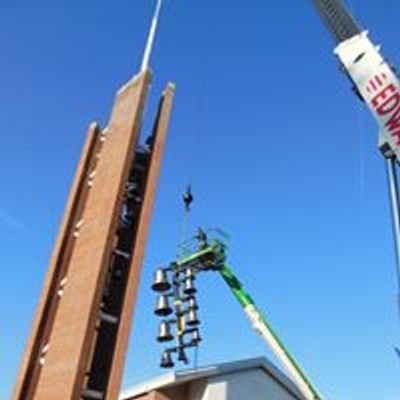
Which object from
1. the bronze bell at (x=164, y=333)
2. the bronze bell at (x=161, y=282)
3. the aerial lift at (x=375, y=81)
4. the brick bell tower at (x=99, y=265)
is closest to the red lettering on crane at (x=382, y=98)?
the aerial lift at (x=375, y=81)

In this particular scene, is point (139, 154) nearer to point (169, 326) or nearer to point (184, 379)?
point (169, 326)

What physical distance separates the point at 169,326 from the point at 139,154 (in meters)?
4.33

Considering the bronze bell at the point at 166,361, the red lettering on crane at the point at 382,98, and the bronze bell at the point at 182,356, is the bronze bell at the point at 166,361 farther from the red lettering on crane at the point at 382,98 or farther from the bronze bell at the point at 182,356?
the red lettering on crane at the point at 382,98

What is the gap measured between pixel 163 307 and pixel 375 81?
7434 millimetres

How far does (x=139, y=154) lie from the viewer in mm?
15039

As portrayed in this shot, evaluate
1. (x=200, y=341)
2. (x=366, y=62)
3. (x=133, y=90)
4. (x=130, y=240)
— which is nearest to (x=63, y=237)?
(x=130, y=240)

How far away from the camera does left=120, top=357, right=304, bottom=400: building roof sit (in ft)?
52.5

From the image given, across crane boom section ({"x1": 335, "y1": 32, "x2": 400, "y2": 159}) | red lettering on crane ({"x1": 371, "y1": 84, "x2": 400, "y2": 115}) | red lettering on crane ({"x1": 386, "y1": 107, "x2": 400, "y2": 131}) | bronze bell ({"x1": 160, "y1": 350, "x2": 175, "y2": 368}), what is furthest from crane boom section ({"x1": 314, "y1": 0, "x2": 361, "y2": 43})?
bronze bell ({"x1": 160, "y1": 350, "x2": 175, "y2": 368})

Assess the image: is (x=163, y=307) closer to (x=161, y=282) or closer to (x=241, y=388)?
(x=161, y=282)

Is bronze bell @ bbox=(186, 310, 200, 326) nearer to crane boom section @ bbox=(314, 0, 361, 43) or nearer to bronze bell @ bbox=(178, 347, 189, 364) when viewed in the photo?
bronze bell @ bbox=(178, 347, 189, 364)

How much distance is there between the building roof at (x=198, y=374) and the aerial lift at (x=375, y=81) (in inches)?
294

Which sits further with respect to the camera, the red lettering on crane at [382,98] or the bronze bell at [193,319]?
the bronze bell at [193,319]

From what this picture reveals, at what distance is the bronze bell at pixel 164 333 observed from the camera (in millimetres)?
16219

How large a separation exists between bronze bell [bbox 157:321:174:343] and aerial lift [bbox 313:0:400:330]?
7.24m
